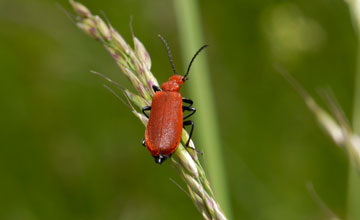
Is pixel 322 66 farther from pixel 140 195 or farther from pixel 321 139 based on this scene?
pixel 140 195

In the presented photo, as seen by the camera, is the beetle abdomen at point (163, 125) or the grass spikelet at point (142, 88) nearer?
the grass spikelet at point (142, 88)

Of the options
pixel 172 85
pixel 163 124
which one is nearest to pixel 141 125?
pixel 172 85

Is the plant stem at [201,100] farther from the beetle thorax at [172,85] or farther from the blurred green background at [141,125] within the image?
the blurred green background at [141,125]

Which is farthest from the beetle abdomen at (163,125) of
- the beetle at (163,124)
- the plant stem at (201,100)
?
the plant stem at (201,100)

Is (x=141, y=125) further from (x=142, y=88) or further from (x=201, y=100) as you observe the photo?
(x=142, y=88)

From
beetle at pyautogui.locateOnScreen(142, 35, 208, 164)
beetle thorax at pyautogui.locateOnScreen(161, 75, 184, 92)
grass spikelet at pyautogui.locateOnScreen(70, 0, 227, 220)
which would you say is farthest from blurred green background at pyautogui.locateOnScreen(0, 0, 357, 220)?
grass spikelet at pyautogui.locateOnScreen(70, 0, 227, 220)

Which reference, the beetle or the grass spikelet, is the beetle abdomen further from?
the grass spikelet
